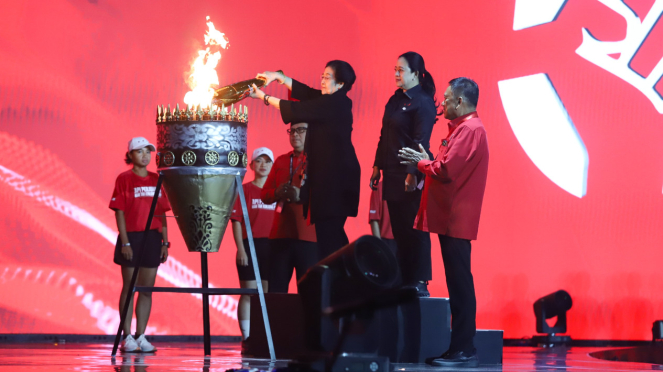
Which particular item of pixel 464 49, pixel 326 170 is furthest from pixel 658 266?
pixel 326 170

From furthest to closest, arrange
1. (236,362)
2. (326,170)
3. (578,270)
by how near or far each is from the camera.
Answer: (578,270) < (326,170) < (236,362)

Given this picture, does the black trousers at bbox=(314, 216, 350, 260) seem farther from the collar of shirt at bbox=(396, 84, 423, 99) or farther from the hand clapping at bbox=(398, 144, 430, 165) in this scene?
the collar of shirt at bbox=(396, 84, 423, 99)

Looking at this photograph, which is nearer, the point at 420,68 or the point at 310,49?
the point at 420,68

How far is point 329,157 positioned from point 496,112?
11.2 ft

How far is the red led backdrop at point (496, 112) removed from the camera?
6719 mm

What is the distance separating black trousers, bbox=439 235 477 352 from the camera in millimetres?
3537

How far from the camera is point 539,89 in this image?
7.00 metres

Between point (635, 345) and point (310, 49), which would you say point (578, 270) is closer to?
point (635, 345)

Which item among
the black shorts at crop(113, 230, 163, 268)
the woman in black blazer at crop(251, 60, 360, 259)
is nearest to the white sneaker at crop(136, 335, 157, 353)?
the black shorts at crop(113, 230, 163, 268)

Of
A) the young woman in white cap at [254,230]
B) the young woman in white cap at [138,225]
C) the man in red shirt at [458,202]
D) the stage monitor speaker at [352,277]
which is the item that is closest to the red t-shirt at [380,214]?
the young woman in white cap at [254,230]

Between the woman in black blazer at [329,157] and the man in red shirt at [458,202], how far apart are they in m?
0.45

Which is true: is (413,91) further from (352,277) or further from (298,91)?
(352,277)

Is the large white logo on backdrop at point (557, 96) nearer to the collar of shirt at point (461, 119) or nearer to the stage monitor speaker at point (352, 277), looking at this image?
the collar of shirt at point (461, 119)

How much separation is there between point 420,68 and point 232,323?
11.5 feet
